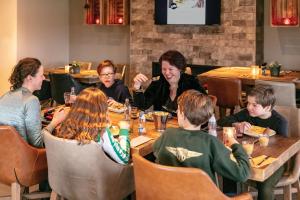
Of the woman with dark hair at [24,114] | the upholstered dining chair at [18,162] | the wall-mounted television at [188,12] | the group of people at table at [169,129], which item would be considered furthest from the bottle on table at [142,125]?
the wall-mounted television at [188,12]

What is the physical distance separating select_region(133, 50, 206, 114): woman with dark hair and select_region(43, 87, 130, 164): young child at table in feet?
3.71

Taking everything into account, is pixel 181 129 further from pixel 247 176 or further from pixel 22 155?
pixel 22 155

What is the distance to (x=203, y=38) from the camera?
6926mm

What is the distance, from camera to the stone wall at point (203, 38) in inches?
255

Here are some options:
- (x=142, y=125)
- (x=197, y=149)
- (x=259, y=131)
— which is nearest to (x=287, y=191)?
(x=259, y=131)

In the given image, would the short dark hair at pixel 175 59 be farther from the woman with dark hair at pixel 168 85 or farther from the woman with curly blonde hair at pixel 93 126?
the woman with curly blonde hair at pixel 93 126

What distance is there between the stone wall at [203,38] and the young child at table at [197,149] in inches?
172

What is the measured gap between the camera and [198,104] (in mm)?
2289

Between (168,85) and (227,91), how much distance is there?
135 centimetres

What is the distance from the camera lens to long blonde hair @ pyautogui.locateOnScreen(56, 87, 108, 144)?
251 centimetres

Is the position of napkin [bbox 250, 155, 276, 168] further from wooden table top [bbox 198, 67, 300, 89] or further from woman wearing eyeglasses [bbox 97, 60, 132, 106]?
wooden table top [bbox 198, 67, 300, 89]

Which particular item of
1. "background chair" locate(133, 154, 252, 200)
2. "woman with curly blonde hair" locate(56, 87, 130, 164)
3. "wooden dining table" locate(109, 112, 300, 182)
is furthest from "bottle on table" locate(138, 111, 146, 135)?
"background chair" locate(133, 154, 252, 200)

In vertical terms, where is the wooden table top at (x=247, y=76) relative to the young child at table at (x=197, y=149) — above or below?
above

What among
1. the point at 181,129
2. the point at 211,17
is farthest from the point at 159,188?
the point at 211,17
